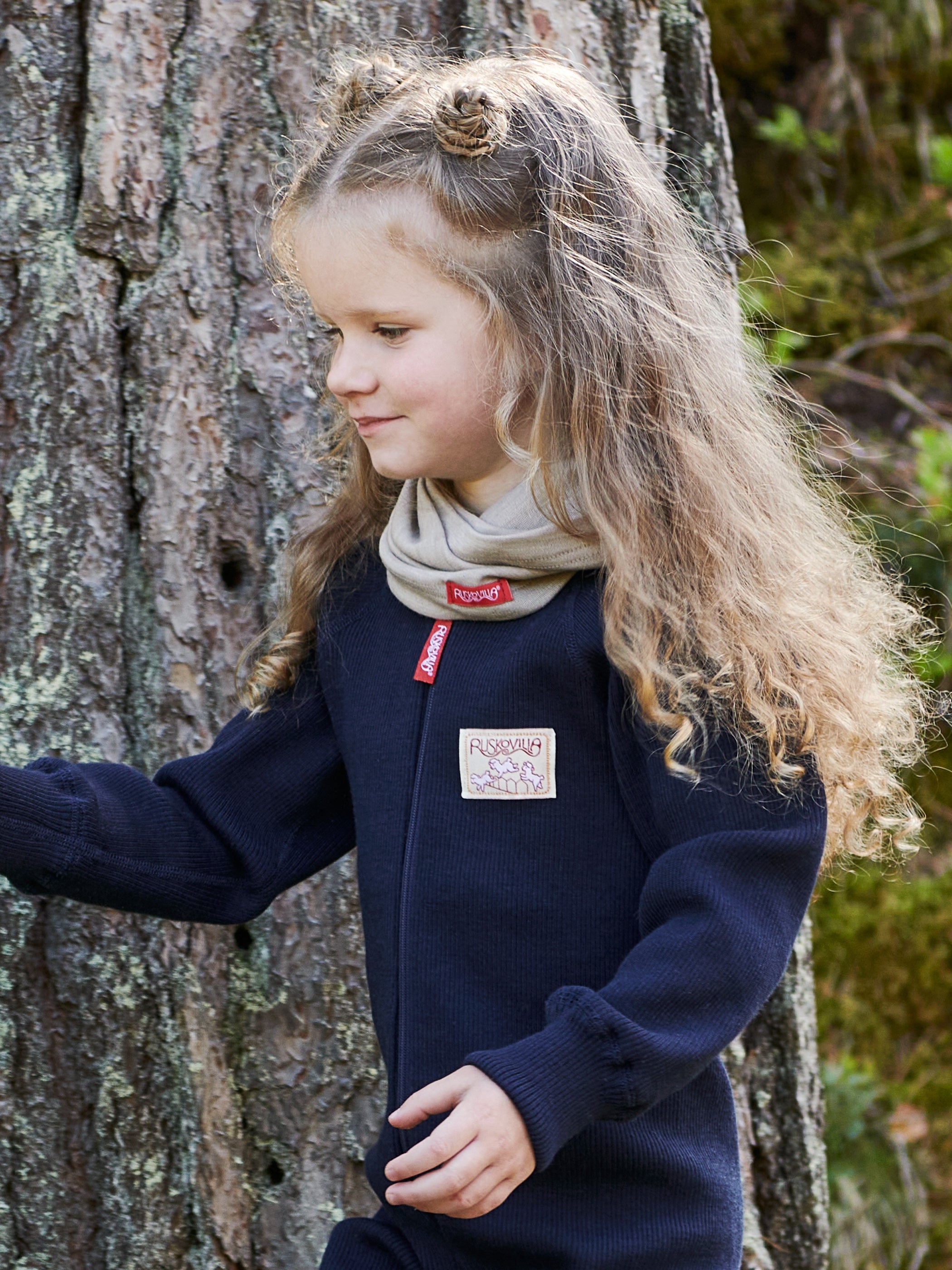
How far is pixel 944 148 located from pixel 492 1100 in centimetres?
373

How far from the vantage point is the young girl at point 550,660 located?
4.31 feet

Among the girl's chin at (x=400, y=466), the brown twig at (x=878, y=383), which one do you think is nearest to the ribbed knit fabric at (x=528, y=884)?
the girl's chin at (x=400, y=466)

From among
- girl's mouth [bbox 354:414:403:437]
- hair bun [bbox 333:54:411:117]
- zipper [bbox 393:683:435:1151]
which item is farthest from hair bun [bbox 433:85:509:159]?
zipper [bbox 393:683:435:1151]

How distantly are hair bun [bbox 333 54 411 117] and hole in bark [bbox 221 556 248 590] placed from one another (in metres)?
0.68

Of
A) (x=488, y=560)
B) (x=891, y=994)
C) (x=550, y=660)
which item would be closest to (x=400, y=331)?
(x=488, y=560)

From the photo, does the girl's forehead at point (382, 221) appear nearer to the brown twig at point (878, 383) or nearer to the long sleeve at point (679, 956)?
the long sleeve at point (679, 956)

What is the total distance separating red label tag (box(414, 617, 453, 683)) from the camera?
147 centimetres

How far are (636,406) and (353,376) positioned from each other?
312 mm

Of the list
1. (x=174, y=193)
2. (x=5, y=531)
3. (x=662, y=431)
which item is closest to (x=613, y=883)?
(x=662, y=431)

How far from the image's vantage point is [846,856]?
2.02 meters

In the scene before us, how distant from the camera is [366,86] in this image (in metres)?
1.52

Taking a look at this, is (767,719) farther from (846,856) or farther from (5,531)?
(5,531)

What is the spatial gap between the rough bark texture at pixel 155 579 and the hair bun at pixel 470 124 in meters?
0.60

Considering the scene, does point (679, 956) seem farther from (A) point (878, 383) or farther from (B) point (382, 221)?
(A) point (878, 383)
